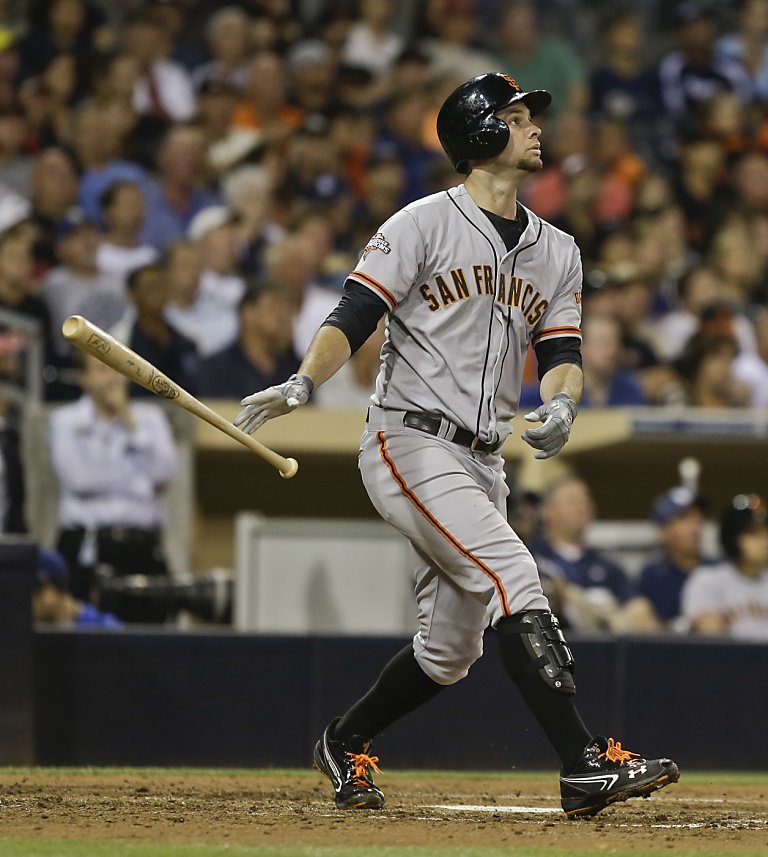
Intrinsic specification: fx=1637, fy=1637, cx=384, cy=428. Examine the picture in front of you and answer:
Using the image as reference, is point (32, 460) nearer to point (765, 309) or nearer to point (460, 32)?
point (765, 309)

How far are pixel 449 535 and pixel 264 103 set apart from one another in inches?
270

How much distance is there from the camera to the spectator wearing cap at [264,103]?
10234 mm

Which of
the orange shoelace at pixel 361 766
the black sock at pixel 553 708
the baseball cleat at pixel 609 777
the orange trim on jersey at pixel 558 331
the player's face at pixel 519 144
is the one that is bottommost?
the orange shoelace at pixel 361 766

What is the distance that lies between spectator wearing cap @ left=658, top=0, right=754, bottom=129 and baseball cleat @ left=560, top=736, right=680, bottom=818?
8.99 m

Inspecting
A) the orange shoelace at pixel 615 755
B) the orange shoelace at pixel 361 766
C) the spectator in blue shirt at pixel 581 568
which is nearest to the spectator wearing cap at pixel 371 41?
the spectator in blue shirt at pixel 581 568

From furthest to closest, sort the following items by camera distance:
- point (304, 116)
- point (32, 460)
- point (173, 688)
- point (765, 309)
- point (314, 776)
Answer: point (304, 116)
point (765, 309)
point (32, 460)
point (173, 688)
point (314, 776)

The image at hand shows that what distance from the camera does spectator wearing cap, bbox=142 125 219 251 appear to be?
30.3 ft

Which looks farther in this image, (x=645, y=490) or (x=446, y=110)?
(x=645, y=490)

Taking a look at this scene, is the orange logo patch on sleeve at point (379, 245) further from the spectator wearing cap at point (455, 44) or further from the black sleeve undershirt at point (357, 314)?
the spectator wearing cap at point (455, 44)

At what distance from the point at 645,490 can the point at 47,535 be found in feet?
10.8

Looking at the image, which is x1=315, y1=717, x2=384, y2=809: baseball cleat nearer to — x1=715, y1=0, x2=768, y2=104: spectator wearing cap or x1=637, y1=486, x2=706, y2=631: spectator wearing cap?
x1=637, y1=486, x2=706, y2=631: spectator wearing cap

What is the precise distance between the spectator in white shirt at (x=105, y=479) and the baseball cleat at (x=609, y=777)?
11.0ft

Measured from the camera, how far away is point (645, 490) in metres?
8.76

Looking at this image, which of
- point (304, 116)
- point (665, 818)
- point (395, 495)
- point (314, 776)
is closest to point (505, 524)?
point (395, 495)
